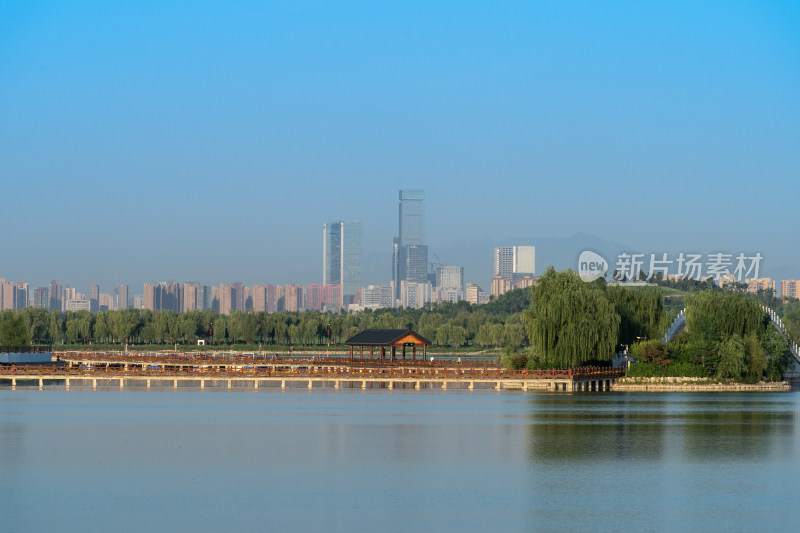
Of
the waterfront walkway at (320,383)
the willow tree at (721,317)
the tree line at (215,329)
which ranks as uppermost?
the willow tree at (721,317)

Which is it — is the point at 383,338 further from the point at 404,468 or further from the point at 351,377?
the point at 404,468

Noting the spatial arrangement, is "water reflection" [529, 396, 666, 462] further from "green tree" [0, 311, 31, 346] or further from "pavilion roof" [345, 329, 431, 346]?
"green tree" [0, 311, 31, 346]

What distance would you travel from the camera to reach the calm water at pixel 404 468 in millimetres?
22438

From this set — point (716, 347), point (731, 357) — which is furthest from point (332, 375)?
point (731, 357)

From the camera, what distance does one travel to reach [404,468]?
29625mm

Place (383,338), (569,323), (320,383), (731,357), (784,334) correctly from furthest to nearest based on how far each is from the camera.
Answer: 1. (320,383)
2. (383,338)
3. (784,334)
4. (569,323)
5. (731,357)

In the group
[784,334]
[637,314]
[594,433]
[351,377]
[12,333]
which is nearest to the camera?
[594,433]

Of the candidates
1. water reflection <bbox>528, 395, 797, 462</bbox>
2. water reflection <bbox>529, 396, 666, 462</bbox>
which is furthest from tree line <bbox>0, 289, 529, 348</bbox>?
water reflection <bbox>529, 396, 666, 462</bbox>

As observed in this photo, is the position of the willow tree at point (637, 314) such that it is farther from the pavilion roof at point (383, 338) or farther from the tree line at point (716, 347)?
the pavilion roof at point (383, 338)

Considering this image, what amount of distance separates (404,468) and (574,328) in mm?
31247

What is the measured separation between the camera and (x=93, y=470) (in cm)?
2911

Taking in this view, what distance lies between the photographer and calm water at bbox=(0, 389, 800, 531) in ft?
73.6

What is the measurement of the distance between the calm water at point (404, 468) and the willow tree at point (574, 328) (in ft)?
28.6

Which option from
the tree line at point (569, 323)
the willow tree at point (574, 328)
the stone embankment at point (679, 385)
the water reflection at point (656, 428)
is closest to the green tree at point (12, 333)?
the tree line at point (569, 323)
